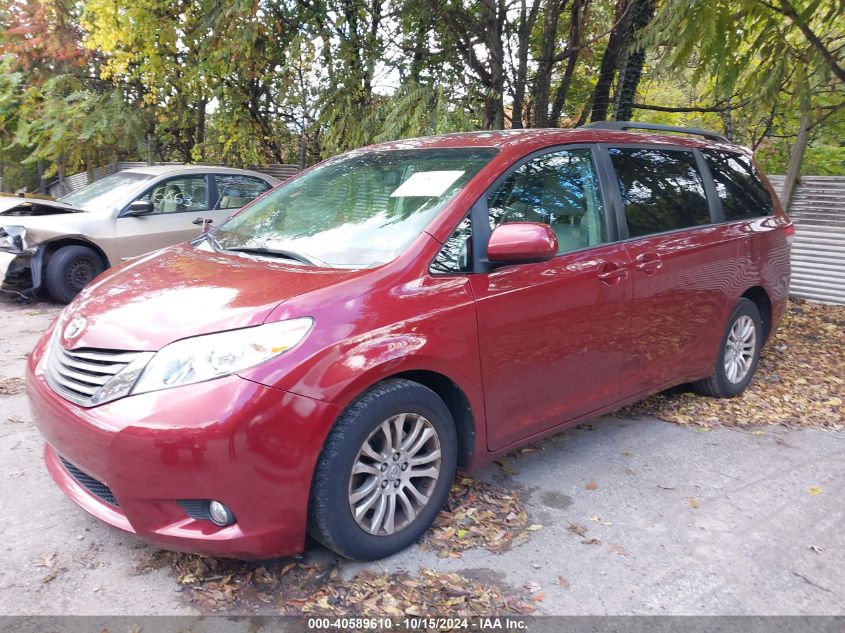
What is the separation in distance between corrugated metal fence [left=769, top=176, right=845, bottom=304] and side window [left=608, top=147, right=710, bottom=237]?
4.11 m

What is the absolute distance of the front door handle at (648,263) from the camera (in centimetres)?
380

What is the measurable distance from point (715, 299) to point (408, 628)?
3.05 m

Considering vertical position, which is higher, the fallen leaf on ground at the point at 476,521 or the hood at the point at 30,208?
the hood at the point at 30,208

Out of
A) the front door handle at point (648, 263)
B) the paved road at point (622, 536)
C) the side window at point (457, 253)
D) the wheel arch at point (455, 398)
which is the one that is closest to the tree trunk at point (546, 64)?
the front door handle at point (648, 263)

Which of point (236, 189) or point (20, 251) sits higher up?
point (236, 189)

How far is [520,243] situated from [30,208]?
6.52 m

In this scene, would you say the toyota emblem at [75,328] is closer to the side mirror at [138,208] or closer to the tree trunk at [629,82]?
the side mirror at [138,208]

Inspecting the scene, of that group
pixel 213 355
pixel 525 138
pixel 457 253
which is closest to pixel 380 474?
pixel 213 355

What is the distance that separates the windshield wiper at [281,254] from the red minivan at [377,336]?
0.01 meters

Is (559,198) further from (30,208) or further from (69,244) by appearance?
(30,208)

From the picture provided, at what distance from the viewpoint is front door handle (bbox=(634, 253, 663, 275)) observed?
3801 millimetres

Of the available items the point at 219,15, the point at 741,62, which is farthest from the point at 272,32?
the point at 741,62

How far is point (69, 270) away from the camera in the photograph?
23.7 feet

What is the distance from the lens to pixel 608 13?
9.41m
